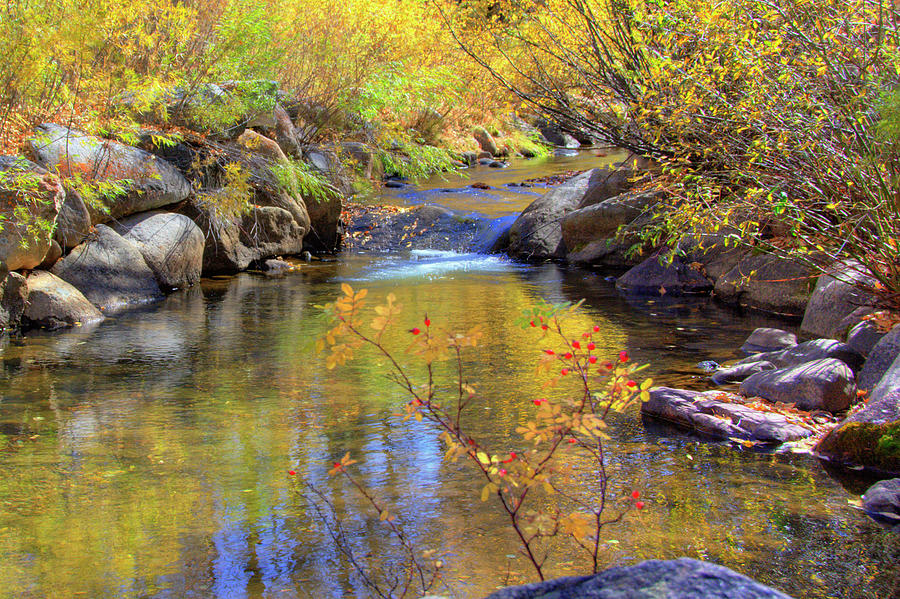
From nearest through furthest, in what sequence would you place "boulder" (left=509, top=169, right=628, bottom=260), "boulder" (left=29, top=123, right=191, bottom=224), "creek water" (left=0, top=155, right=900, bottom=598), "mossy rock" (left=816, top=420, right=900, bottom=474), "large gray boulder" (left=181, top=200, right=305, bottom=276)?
"creek water" (left=0, top=155, right=900, bottom=598) < "mossy rock" (left=816, top=420, right=900, bottom=474) < "boulder" (left=29, top=123, right=191, bottom=224) < "large gray boulder" (left=181, top=200, right=305, bottom=276) < "boulder" (left=509, top=169, right=628, bottom=260)

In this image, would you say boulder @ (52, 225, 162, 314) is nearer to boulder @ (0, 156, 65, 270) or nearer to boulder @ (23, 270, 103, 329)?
boulder @ (23, 270, 103, 329)

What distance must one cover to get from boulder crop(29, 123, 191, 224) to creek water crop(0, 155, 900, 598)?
102 inches

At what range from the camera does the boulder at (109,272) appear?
10.6m

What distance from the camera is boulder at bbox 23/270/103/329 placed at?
31.4ft

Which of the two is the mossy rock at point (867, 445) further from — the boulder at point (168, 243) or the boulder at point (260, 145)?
the boulder at point (260, 145)

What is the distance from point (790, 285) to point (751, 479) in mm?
5867

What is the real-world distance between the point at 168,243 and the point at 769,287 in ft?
27.8

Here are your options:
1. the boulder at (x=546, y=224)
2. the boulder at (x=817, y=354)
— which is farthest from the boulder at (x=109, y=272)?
the boulder at (x=817, y=354)

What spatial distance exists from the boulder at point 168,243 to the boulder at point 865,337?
909 centimetres

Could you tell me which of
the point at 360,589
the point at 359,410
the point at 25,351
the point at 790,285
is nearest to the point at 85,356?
the point at 25,351

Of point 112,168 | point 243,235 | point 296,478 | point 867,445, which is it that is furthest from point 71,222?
point 867,445

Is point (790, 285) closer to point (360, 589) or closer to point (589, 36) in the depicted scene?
point (589, 36)

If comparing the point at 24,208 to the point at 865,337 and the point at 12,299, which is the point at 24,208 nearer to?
the point at 12,299

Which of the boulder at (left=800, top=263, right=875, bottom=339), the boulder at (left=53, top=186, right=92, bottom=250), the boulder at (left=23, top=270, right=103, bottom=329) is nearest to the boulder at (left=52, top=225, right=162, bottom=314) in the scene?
the boulder at (left=53, top=186, right=92, bottom=250)
